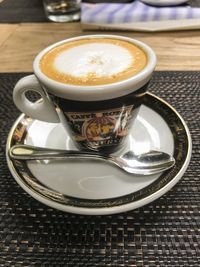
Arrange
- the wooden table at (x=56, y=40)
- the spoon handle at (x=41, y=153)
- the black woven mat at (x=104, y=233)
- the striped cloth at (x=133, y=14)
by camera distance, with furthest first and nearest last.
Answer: the striped cloth at (x=133, y=14) → the wooden table at (x=56, y=40) → the spoon handle at (x=41, y=153) → the black woven mat at (x=104, y=233)

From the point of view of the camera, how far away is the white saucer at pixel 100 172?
0.39m

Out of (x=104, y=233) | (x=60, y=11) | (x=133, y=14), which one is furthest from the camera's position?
(x=60, y=11)

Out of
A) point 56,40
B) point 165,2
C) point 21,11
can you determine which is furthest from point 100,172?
point 21,11

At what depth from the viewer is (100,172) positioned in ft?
1.47

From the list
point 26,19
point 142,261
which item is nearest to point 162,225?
point 142,261

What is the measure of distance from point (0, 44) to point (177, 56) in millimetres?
480

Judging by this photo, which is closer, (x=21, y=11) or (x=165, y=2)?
(x=165, y=2)

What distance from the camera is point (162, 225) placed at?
0.39m

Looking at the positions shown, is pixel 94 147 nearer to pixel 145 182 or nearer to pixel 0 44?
pixel 145 182

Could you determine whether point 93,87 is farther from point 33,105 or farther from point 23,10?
point 23,10

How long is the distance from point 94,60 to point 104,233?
237mm

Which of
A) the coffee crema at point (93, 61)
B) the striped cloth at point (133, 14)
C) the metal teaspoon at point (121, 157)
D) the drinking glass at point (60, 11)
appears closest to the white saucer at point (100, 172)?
the metal teaspoon at point (121, 157)

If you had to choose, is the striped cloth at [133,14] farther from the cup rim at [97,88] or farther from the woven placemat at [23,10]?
the cup rim at [97,88]

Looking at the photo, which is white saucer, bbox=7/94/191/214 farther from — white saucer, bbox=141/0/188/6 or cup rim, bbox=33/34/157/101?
white saucer, bbox=141/0/188/6
